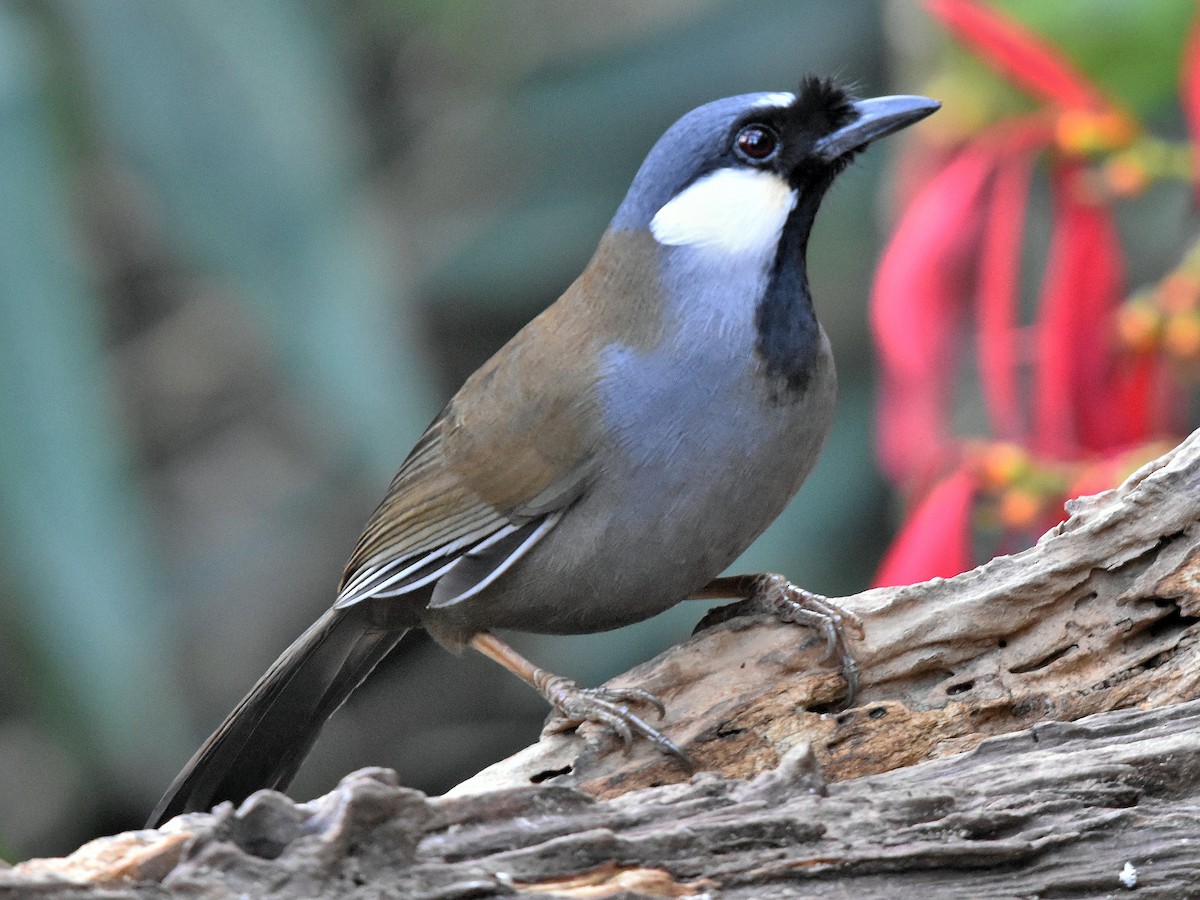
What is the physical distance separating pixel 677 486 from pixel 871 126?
652 mm

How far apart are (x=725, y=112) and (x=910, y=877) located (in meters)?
1.20

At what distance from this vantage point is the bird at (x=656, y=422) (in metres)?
2.32

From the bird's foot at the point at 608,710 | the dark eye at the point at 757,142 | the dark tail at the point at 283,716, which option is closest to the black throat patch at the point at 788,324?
the dark eye at the point at 757,142

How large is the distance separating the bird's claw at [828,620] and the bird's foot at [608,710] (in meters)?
0.26

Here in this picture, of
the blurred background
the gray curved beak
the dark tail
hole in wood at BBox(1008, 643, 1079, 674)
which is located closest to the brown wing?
the dark tail

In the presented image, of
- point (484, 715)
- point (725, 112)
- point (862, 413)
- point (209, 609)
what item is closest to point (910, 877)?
point (725, 112)

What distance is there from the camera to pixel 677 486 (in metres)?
2.31

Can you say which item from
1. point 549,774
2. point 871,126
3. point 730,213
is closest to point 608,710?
point 549,774

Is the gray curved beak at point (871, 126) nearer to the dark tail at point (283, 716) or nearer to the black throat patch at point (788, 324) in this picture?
the black throat patch at point (788, 324)

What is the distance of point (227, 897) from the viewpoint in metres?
1.62

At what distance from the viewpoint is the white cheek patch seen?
7.86 ft

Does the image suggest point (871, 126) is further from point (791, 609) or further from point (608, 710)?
point (608, 710)

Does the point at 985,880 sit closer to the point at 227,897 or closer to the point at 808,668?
the point at 808,668

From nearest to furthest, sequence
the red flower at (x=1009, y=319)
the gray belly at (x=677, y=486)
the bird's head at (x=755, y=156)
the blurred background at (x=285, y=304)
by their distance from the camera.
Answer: the gray belly at (x=677, y=486)
the bird's head at (x=755, y=156)
the red flower at (x=1009, y=319)
the blurred background at (x=285, y=304)
